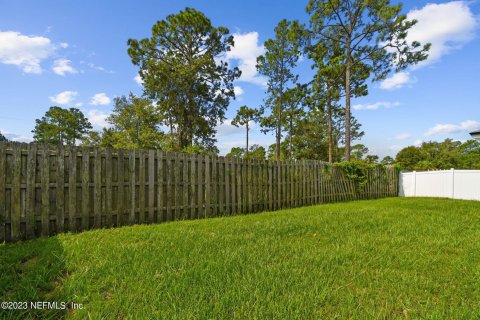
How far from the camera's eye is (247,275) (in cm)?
265

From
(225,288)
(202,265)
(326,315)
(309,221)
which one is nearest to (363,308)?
(326,315)

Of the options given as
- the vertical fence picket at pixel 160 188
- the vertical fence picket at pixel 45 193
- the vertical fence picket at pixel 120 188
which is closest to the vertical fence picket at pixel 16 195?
the vertical fence picket at pixel 45 193

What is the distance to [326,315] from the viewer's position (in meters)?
2.02

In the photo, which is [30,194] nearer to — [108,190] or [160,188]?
[108,190]

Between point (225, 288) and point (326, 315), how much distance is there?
0.88m

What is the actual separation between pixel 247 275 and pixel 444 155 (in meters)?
41.0

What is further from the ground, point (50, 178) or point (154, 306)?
point (50, 178)

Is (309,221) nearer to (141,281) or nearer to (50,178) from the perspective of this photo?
(141,281)

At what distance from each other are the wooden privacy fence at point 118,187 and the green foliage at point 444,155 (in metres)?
25.6

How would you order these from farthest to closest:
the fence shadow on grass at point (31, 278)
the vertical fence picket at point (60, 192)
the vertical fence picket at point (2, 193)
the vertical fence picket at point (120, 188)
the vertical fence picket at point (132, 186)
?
the vertical fence picket at point (132, 186) < the vertical fence picket at point (120, 188) < the vertical fence picket at point (60, 192) < the vertical fence picket at point (2, 193) < the fence shadow on grass at point (31, 278)

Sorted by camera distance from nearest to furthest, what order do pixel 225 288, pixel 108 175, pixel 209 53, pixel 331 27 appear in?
pixel 225 288
pixel 108 175
pixel 331 27
pixel 209 53

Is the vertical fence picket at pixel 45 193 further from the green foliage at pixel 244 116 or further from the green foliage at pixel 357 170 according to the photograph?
the green foliage at pixel 244 116

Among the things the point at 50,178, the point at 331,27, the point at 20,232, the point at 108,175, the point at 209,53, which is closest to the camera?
the point at 20,232

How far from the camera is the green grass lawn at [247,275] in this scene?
207 cm
